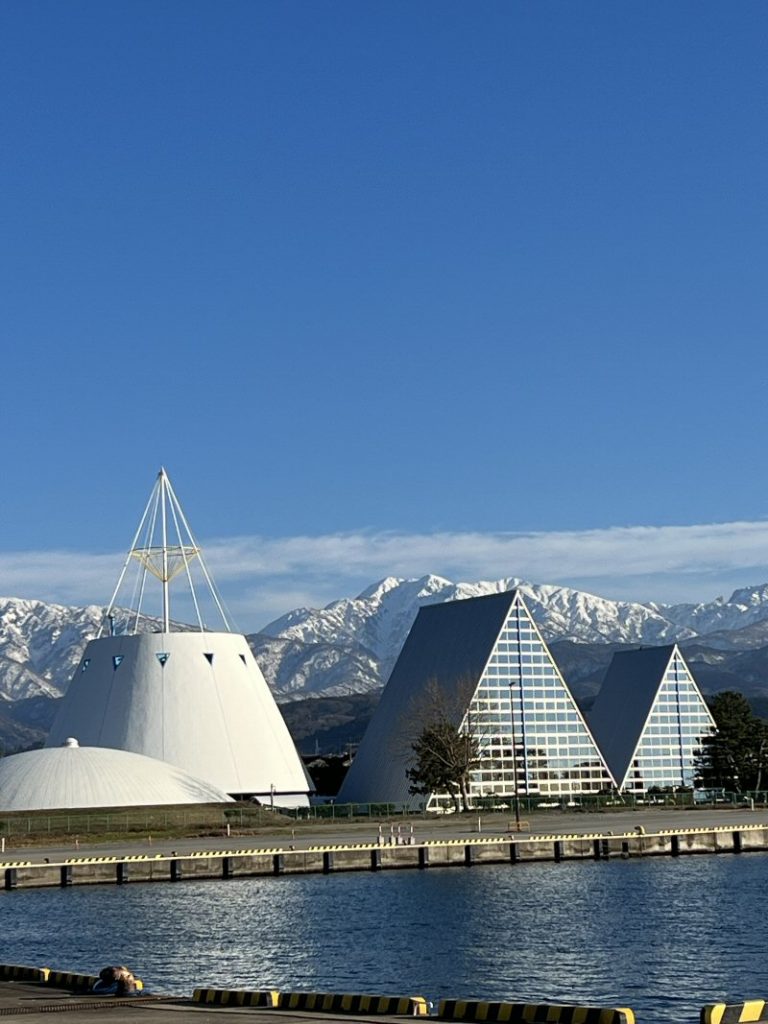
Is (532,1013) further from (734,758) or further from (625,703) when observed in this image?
(625,703)

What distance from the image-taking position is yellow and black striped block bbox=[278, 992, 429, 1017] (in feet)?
111

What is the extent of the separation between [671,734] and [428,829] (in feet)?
161

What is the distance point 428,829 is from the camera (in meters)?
113

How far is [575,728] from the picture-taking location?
145500mm

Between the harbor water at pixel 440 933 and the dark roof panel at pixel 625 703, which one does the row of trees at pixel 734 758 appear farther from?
the harbor water at pixel 440 933

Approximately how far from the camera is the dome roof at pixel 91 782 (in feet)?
396

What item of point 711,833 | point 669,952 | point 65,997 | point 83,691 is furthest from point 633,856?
point 83,691

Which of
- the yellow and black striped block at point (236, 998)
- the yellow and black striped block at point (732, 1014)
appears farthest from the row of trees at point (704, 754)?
the yellow and black striped block at point (732, 1014)

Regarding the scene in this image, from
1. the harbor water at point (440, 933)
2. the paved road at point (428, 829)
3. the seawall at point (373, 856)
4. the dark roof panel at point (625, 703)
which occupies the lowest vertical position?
the harbor water at point (440, 933)

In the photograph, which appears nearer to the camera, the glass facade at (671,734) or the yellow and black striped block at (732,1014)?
the yellow and black striped block at (732,1014)

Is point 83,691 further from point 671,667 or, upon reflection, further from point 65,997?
point 65,997

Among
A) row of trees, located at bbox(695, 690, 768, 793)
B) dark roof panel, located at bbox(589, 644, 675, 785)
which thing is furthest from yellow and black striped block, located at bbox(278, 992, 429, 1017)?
dark roof panel, located at bbox(589, 644, 675, 785)

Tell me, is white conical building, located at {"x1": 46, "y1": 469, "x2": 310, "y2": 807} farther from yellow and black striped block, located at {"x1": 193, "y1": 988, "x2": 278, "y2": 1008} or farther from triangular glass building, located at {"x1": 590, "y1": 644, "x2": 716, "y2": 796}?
yellow and black striped block, located at {"x1": 193, "y1": 988, "x2": 278, "y2": 1008}

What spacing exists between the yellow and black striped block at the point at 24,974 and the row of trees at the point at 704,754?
89340mm
